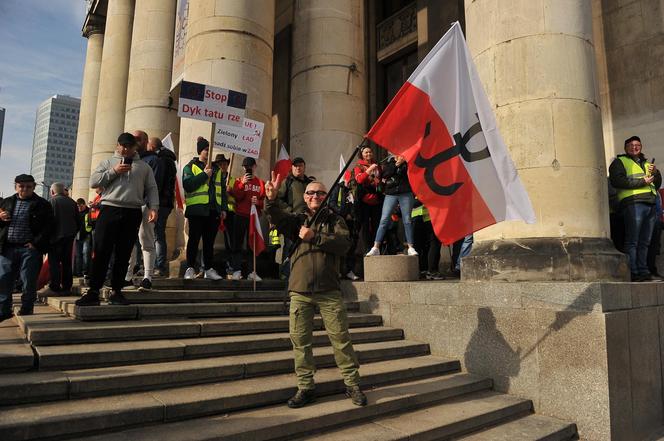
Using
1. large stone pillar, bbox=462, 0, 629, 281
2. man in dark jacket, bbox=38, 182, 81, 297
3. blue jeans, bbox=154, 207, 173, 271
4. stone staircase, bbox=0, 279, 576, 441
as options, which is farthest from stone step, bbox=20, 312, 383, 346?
→ large stone pillar, bbox=462, 0, 629, 281

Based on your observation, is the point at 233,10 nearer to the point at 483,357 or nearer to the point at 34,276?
the point at 34,276

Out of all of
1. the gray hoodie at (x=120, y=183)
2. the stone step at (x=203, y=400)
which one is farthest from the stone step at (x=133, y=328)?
the gray hoodie at (x=120, y=183)

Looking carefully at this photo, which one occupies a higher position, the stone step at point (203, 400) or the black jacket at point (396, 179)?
the black jacket at point (396, 179)

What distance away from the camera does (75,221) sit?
8.54 meters

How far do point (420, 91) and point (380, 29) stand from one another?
1210 cm

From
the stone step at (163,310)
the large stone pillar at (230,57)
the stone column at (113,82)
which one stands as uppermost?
the stone column at (113,82)

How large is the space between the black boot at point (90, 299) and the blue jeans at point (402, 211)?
4.32m

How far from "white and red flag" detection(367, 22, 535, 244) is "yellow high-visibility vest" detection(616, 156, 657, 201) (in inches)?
131

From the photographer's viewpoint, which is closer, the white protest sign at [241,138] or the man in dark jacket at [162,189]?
the man in dark jacket at [162,189]

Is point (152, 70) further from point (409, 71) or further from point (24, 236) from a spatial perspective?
point (24, 236)

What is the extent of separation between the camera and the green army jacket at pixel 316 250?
4.46 meters

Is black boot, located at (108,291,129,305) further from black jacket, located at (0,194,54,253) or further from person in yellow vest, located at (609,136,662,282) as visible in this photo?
person in yellow vest, located at (609,136,662,282)

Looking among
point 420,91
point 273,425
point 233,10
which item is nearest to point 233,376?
point 273,425

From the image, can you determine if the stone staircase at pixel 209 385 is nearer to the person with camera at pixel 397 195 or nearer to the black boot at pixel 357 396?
the black boot at pixel 357 396
